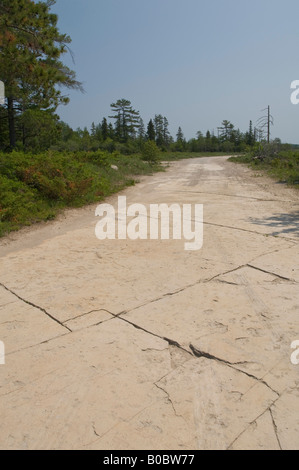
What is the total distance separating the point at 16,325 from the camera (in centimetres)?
286

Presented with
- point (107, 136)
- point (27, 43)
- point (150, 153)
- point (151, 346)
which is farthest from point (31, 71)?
point (107, 136)

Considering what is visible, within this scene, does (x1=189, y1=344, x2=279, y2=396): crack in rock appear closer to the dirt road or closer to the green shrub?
the dirt road

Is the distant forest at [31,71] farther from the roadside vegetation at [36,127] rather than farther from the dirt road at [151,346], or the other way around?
the dirt road at [151,346]

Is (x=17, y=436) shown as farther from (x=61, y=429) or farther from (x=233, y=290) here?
(x=233, y=290)

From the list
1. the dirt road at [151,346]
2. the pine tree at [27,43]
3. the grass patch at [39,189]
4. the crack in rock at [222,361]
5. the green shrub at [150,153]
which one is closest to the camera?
the dirt road at [151,346]

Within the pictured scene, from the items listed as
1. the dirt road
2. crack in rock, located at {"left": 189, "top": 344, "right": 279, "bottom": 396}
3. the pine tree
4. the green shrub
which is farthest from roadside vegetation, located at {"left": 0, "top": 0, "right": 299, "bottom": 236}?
the green shrub

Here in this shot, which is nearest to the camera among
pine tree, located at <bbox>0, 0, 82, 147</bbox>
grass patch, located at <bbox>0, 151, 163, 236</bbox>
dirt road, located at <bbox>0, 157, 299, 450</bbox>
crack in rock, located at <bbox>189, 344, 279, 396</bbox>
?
dirt road, located at <bbox>0, 157, 299, 450</bbox>

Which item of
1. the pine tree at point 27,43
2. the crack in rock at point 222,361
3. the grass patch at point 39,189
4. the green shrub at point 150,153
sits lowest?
the crack in rock at point 222,361

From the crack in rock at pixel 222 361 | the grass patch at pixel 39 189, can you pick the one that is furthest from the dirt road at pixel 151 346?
the grass patch at pixel 39 189

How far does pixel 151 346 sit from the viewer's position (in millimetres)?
2496

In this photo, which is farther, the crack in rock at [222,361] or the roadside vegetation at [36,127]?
the roadside vegetation at [36,127]

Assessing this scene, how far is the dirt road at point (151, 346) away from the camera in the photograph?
1.78 m

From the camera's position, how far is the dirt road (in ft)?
5.85

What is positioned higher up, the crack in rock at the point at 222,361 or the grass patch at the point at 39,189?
the grass patch at the point at 39,189
